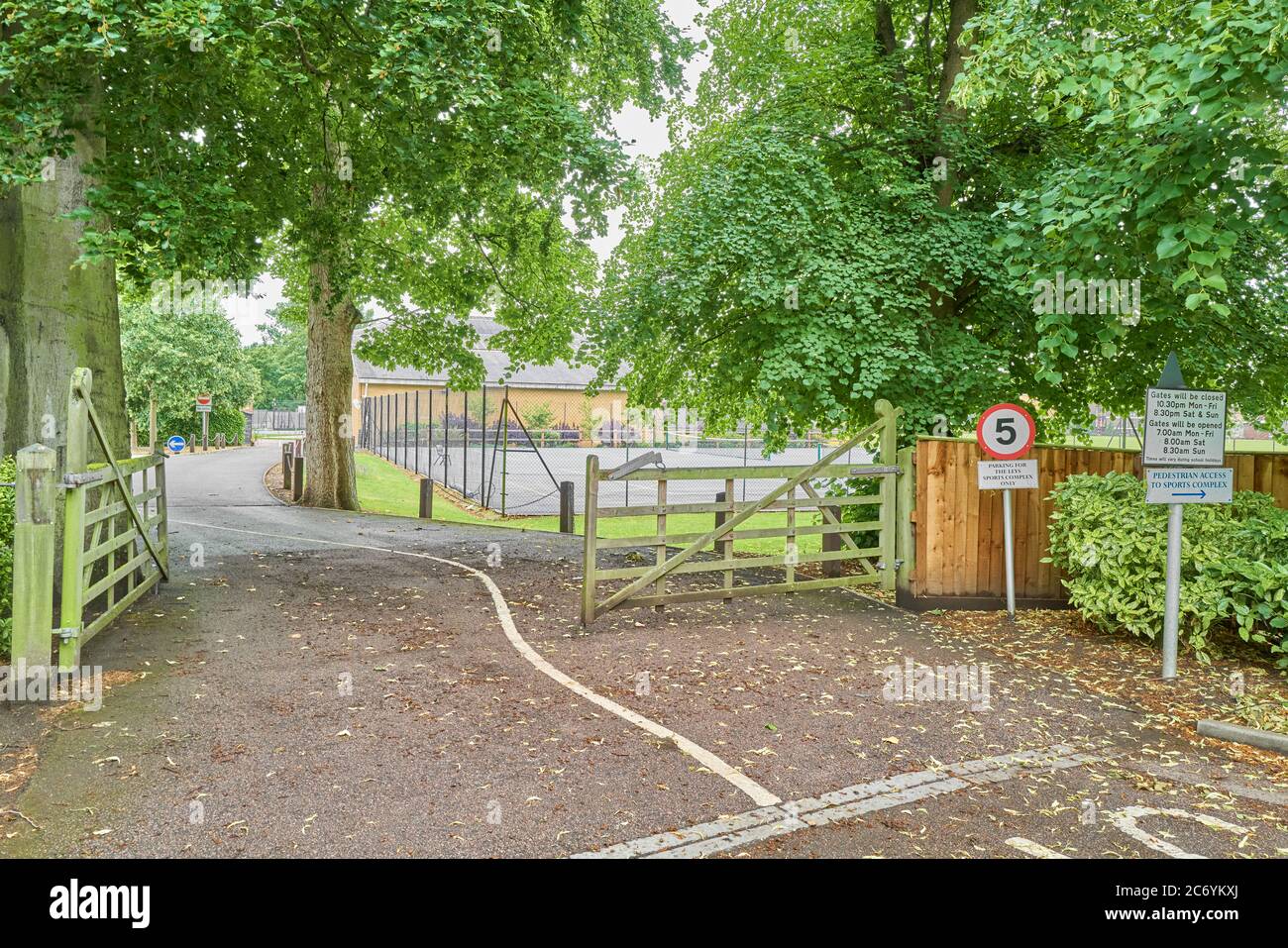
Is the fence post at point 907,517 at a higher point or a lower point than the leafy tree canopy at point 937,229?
lower

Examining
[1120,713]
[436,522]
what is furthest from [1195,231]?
[436,522]

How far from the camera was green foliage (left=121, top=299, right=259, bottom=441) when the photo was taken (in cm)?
4178

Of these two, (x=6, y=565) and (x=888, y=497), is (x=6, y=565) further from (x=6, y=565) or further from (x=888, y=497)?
(x=888, y=497)

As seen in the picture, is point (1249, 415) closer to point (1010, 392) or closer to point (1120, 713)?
point (1010, 392)

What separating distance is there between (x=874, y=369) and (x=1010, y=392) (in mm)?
2525

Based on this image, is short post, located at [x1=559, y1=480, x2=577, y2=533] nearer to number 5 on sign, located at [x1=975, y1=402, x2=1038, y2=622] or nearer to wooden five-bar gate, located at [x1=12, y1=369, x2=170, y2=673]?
number 5 on sign, located at [x1=975, y1=402, x2=1038, y2=622]

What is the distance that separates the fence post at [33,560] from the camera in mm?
5805

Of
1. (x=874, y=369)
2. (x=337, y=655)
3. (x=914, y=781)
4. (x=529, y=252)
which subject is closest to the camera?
(x=914, y=781)

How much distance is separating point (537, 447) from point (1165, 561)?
25464 mm

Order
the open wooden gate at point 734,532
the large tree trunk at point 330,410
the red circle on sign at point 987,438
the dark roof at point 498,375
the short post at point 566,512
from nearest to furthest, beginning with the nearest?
the open wooden gate at point 734,532, the red circle on sign at point 987,438, the short post at point 566,512, the large tree trunk at point 330,410, the dark roof at point 498,375

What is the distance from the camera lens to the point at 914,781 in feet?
16.3

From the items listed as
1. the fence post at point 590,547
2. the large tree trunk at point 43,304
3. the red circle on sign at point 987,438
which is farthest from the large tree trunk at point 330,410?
the red circle on sign at point 987,438

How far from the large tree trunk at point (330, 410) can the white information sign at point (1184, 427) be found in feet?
51.5

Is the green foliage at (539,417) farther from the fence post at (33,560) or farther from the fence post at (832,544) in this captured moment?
the fence post at (33,560)
